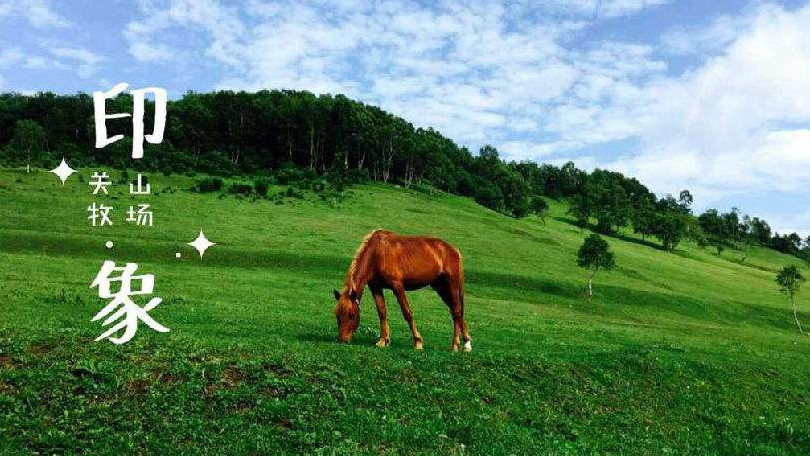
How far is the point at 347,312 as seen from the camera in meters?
18.0

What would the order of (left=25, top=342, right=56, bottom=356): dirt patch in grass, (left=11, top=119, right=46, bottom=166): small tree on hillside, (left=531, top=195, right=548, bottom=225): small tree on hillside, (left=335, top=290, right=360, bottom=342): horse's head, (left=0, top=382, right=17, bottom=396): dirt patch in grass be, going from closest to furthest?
(left=0, top=382, right=17, bottom=396): dirt patch in grass
(left=25, top=342, right=56, bottom=356): dirt patch in grass
(left=335, top=290, right=360, bottom=342): horse's head
(left=11, top=119, right=46, bottom=166): small tree on hillside
(left=531, top=195, right=548, bottom=225): small tree on hillside

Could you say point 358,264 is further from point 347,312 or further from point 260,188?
point 260,188

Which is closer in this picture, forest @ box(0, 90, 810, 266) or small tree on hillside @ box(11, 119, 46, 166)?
small tree on hillside @ box(11, 119, 46, 166)

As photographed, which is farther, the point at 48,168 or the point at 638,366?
the point at 48,168

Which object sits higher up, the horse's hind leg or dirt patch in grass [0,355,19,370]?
the horse's hind leg

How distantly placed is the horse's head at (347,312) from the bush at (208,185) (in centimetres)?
7671

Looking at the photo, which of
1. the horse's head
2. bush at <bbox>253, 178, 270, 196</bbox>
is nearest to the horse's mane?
the horse's head

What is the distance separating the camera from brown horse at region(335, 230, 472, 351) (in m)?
18.1

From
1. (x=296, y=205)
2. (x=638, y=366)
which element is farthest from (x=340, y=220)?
(x=638, y=366)

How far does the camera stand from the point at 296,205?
8919 cm

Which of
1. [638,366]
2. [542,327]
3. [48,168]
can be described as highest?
[48,168]

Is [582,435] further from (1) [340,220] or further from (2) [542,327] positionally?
(1) [340,220]

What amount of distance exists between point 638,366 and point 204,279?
33.9 meters

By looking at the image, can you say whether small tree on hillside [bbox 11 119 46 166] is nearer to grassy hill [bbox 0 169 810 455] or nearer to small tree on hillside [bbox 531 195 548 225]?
grassy hill [bbox 0 169 810 455]
